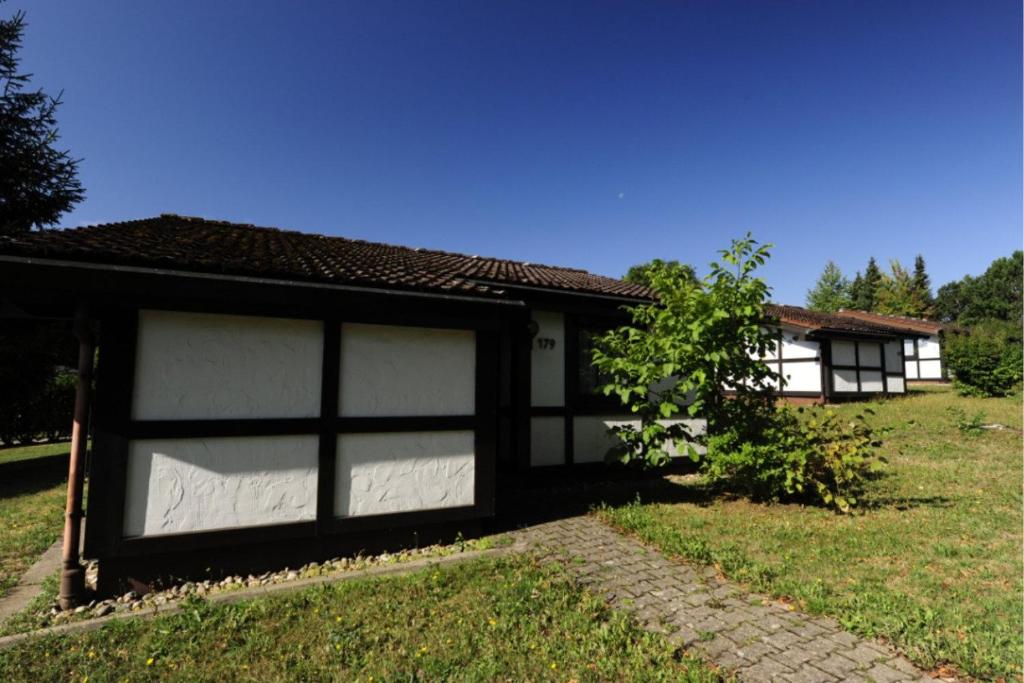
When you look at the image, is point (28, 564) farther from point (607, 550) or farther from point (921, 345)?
point (921, 345)

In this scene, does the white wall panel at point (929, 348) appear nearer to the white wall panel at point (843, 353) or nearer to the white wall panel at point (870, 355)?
the white wall panel at point (870, 355)

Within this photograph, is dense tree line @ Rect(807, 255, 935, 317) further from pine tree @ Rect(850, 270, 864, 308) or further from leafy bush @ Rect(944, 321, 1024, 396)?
leafy bush @ Rect(944, 321, 1024, 396)

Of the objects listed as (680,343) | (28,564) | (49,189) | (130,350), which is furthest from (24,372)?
(680,343)

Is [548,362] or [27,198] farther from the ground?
[27,198]

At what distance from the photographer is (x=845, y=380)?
2006cm

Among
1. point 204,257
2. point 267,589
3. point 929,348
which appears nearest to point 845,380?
point 929,348

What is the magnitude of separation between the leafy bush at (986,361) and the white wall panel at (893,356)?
11.4 feet

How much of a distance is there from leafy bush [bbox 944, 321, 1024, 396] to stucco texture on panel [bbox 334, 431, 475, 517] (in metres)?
22.1

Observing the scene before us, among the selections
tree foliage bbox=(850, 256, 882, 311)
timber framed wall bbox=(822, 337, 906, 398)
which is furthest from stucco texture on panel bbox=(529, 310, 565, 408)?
tree foliage bbox=(850, 256, 882, 311)

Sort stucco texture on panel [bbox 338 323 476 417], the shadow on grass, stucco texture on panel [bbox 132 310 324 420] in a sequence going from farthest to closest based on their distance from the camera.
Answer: the shadow on grass → stucco texture on panel [bbox 338 323 476 417] → stucco texture on panel [bbox 132 310 324 420]

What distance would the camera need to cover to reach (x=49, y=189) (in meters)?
11.9

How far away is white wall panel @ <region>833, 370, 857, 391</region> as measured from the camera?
64.7ft

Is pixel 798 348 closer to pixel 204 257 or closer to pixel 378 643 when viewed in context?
pixel 378 643

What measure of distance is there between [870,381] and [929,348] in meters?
18.2
